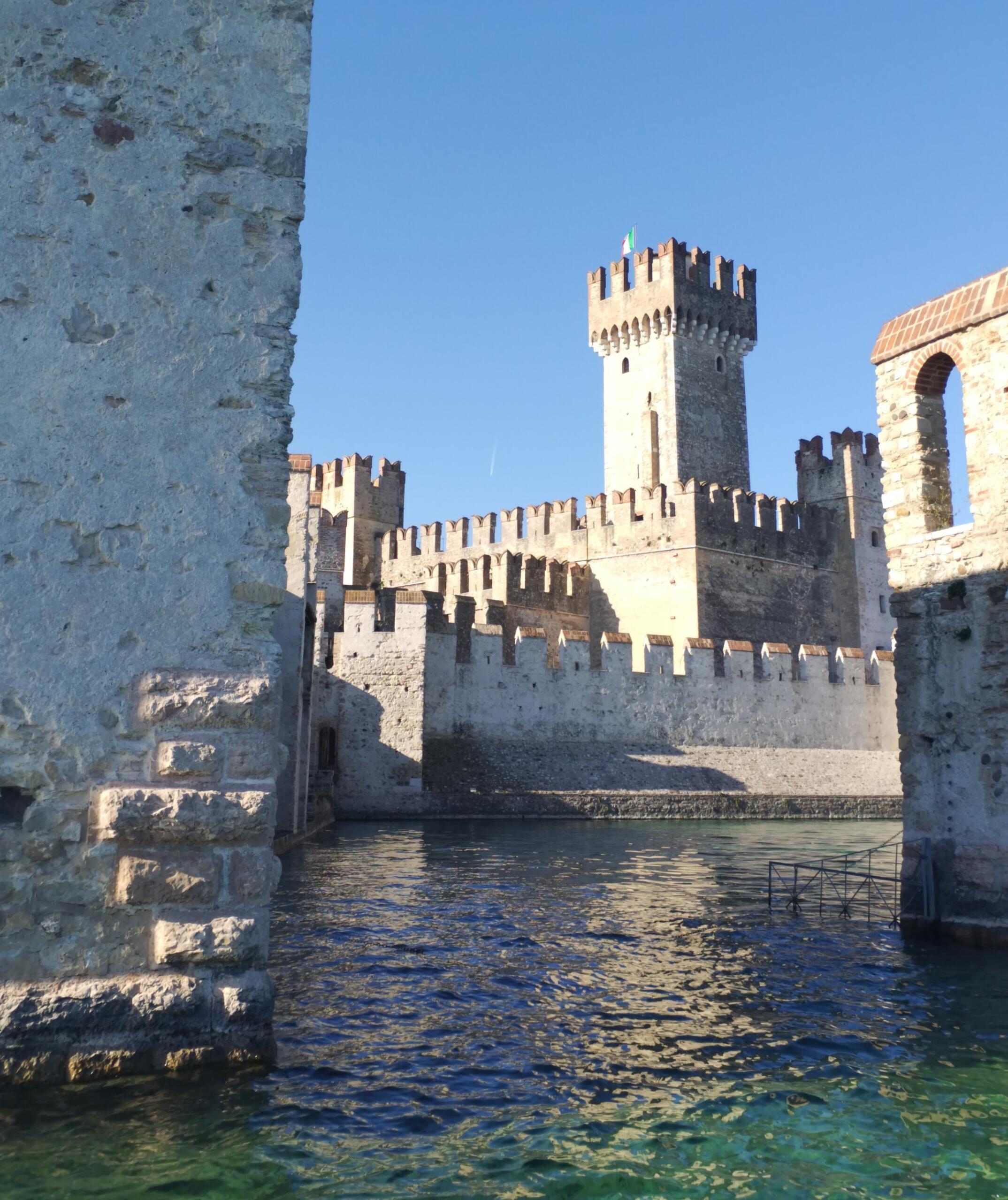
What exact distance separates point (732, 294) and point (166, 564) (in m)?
37.8

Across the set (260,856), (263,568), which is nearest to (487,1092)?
(260,856)

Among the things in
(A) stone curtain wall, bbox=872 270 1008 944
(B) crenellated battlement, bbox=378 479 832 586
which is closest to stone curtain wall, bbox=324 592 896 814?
(B) crenellated battlement, bbox=378 479 832 586

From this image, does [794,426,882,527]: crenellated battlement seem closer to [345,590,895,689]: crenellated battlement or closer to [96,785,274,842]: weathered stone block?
[345,590,895,689]: crenellated battlement

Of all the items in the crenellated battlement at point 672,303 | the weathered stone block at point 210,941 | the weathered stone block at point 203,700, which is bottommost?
the weathered stone block at point 210,941

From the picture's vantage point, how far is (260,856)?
4070 millimetres

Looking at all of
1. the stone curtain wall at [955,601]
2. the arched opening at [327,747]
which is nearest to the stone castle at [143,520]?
the stone curtain wall at [955,601]

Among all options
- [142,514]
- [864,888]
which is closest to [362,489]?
[864,888]

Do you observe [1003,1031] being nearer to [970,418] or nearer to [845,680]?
[970,418]

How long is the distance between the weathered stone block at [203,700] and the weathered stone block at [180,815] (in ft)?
0.83

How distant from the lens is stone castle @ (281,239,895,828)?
20.6m

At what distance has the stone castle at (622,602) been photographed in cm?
2056

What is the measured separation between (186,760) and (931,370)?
279 inches

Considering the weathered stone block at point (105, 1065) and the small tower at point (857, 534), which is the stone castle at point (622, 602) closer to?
the small tower at point (857, 534)

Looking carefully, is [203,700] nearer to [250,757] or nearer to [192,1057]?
[250,757]
